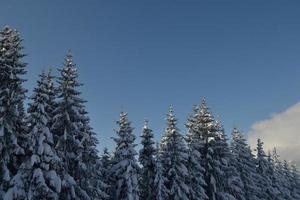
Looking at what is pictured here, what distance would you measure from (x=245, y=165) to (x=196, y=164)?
15.8 m

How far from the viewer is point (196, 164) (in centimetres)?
4816

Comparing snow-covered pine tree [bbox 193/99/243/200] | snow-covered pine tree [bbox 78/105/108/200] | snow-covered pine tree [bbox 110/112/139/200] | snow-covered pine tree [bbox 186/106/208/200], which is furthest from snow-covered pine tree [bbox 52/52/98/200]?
snow-covered pine tree [bbox 193/99/243/200]

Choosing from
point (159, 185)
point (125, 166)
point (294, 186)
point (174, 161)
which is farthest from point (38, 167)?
point (294, 186)

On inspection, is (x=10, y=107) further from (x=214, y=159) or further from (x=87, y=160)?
(x=214, y=159)

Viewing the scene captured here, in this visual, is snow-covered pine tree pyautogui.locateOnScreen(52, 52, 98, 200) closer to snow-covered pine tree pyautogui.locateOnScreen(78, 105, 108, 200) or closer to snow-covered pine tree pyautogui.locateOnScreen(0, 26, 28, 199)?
snow-covered pine tree pyautogui.locateOnScreen(78, 105, 108, 200)

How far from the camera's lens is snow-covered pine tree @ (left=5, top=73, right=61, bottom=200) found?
30.2 meters

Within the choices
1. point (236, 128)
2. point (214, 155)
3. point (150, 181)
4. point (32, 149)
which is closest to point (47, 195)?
point (32, 149)

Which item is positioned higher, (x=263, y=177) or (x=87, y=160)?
(x=263, y=177)

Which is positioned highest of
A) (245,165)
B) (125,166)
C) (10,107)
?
(245,165)

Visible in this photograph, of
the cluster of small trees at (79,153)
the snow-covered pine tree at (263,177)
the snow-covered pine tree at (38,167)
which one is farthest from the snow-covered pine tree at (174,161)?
the snow-covered pine tree at (263,177)

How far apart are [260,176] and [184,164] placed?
70.6 feet

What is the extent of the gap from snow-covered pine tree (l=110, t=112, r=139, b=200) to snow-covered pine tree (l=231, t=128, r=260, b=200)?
21.5 meters

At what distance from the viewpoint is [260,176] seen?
65.2m

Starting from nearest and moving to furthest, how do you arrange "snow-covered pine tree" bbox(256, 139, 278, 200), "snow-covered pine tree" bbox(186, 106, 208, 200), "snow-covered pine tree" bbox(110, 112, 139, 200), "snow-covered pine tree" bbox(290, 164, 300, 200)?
1. "snow-covered pine tree" bbox(110, 112, 139, 200)
2. "snow-covered pine tree" bbox(186, 106, 208, 200)
3. "snow-covered pine tree" bbox(256, 139, 278, 200)
4. "snow-covered pine tree" bbox(290, 164, 300, 200)
